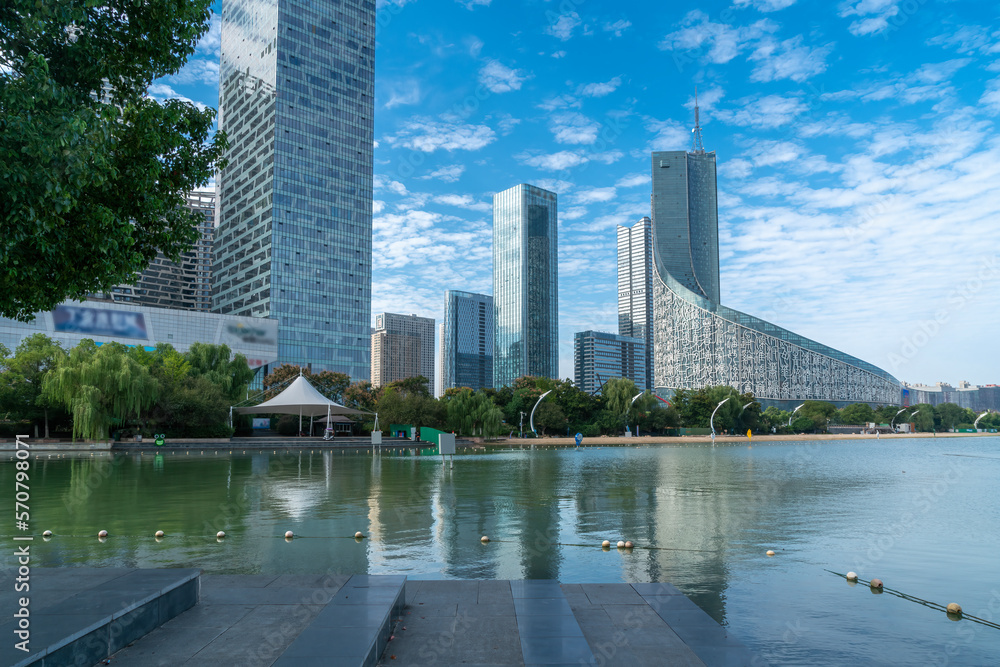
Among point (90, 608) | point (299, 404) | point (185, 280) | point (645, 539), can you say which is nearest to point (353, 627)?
point (90, 608)

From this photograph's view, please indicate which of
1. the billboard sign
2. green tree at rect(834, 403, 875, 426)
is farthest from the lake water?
green tree at rect(834, 403, 875, 426)

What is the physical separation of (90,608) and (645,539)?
8459mm

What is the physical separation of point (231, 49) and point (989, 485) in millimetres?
160046

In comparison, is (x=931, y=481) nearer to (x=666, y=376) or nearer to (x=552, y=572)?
(x=552, y=572)

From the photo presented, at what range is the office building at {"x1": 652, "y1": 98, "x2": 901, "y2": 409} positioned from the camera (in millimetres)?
162375

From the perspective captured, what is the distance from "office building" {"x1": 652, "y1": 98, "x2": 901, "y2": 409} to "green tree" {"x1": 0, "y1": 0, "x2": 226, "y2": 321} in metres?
167

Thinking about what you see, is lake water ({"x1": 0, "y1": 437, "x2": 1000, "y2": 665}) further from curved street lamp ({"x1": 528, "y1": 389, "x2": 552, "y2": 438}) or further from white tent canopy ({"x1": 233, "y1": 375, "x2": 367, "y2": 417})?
curved street lamp ({"x1": 528, "y1": 389, "x2": 552, "y2": 438})

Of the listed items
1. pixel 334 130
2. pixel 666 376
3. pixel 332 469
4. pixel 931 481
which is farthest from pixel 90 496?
pixel 666 376

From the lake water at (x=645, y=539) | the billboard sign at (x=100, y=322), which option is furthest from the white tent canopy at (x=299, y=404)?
the billboard sign at (x=100, y=322)

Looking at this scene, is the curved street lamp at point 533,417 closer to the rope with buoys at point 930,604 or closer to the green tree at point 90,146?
the rope with buoys at point 930,604

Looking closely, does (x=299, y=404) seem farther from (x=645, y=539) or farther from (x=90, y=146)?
(x=90, y=146)

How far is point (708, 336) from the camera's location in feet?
549

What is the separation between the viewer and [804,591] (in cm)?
772

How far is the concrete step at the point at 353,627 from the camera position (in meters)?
4.54
